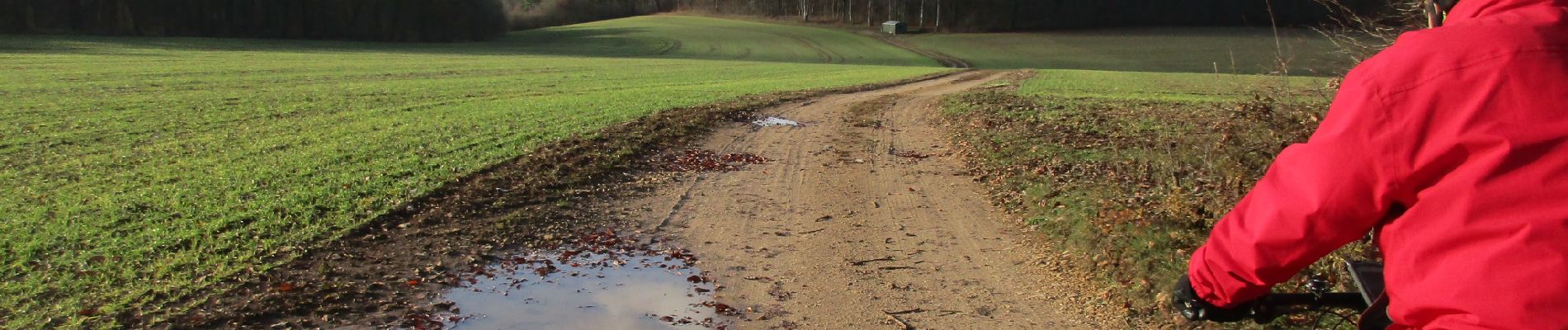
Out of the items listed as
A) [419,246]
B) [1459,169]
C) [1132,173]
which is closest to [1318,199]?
[1459,169]

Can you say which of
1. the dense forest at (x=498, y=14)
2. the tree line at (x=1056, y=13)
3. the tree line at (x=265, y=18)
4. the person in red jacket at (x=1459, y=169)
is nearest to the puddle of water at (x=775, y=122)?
the person in red jacket at (x=1459, y=169)

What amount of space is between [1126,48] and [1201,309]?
223ft

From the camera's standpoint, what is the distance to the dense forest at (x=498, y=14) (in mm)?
55500

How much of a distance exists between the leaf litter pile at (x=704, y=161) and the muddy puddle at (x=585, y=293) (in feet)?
12.7

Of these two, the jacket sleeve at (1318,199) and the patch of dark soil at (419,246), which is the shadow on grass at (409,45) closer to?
the patch of dark soil at (419,246)

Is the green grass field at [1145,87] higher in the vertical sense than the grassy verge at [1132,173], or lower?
lower

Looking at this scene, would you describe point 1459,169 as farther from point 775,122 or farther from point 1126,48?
point 1126,48

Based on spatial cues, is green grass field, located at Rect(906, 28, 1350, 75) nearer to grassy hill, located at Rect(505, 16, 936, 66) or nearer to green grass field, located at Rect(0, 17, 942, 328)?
grassy hill, located at Rect(505, 16, 936, 66)

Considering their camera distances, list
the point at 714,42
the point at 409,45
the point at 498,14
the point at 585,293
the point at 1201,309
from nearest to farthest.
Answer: the point at 1201,309 → the point at 585,293 → the point at 409,45 → the point at 714,42 → the point at 498,14

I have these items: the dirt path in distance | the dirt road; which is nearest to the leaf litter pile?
the dirt road

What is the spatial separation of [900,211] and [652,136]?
17.3 ft

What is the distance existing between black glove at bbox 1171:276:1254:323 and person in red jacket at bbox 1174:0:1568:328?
15.5 inches

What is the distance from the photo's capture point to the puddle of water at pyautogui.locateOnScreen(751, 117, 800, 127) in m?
17.0

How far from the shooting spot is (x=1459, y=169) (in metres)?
1.92
